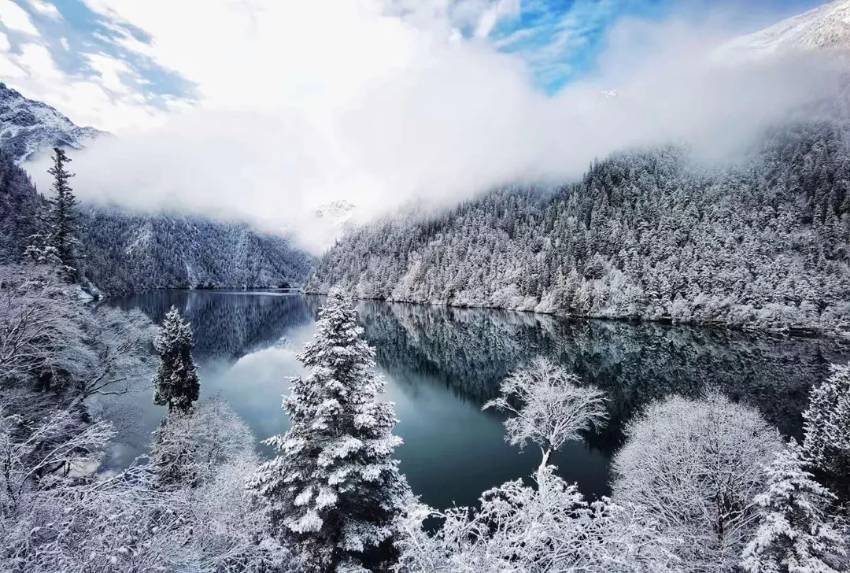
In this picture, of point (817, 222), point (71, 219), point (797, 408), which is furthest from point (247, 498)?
point (817, 222)

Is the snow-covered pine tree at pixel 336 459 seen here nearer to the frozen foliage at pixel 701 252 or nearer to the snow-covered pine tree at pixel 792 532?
the snow-covered pine tree at pixel 792 532

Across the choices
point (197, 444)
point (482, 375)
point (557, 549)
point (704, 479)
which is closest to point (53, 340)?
point (197, 444)

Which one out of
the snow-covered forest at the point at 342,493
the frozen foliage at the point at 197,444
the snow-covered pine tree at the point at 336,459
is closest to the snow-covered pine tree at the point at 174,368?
the snow-covered forest at the point at 342,493

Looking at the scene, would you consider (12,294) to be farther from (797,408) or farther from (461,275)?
(461,275)

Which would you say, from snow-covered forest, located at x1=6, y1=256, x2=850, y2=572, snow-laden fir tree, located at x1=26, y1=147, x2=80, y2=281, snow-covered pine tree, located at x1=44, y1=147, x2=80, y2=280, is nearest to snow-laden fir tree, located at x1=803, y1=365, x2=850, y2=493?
snow-covered forest, located at x1=6, y1=256, x2=850, y2=572

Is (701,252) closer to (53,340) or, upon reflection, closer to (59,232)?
(59,232)

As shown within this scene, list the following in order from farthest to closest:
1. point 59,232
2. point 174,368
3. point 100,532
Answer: point 174,368, point 59,232, point 100,532
